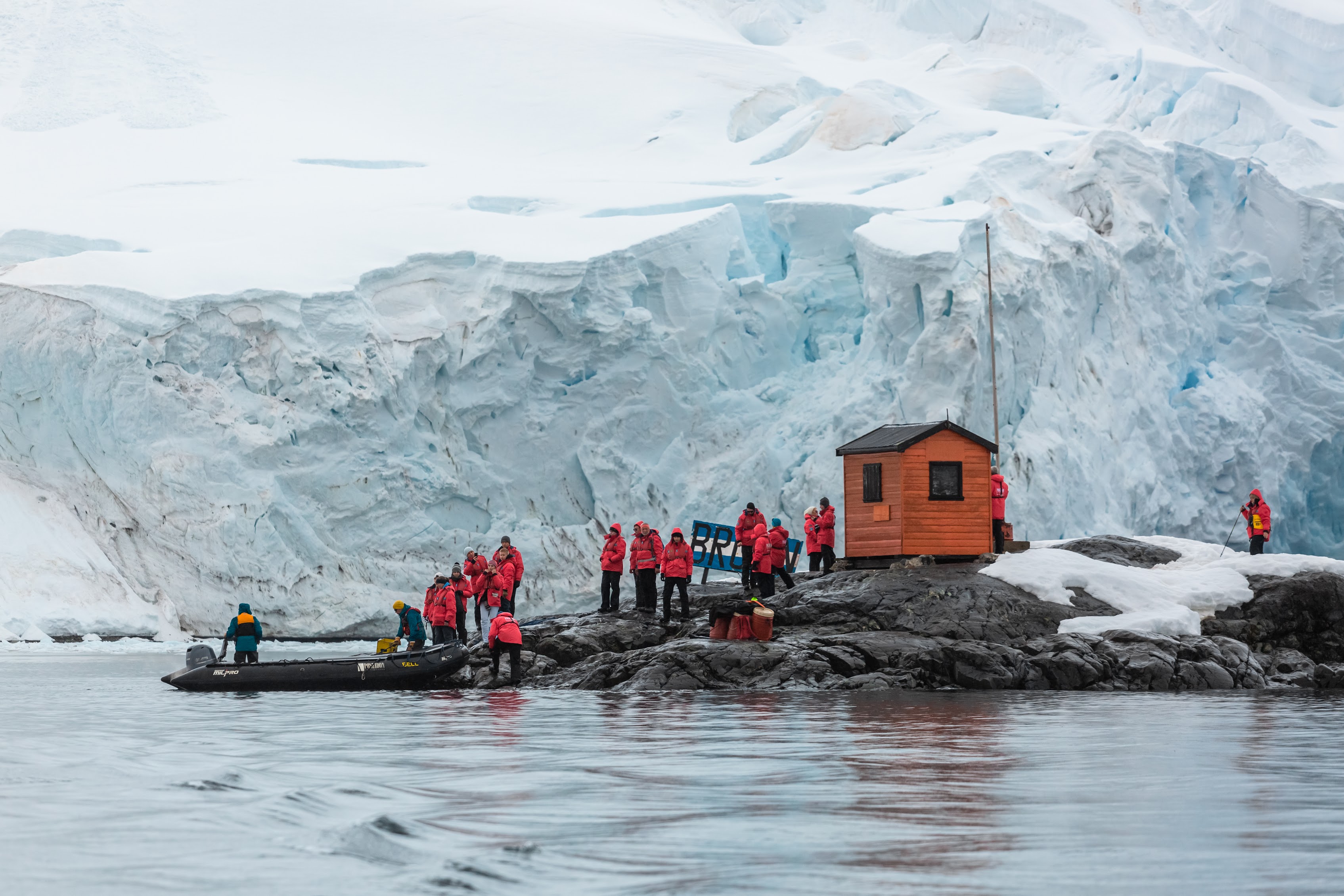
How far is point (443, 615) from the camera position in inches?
738

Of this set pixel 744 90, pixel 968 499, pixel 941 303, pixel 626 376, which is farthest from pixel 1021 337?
pixel 744 90

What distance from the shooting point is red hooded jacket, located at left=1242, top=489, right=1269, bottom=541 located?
20.4 metres

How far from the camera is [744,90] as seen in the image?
4750cm

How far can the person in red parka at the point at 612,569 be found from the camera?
18766 mm

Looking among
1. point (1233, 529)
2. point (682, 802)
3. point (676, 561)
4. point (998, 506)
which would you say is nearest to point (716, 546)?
point (676, 561)

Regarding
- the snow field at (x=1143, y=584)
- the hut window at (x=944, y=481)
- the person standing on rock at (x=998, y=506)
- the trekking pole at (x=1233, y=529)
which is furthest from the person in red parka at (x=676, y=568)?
the trekking pole at (x=1233, y=529)

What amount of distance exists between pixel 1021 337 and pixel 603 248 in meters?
9.20

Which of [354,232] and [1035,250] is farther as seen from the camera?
[354,232]

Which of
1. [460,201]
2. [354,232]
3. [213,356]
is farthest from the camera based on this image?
[460,201]

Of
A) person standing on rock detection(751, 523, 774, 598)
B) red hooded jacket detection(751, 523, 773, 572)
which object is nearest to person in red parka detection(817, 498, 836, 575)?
person standing on rock detection(751, 523, 774, 598)

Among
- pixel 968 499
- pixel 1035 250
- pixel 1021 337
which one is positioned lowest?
pixel 968 499

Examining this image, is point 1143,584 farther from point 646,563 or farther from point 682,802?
point 682,802

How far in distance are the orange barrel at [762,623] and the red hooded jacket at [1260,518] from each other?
8366 millimetres

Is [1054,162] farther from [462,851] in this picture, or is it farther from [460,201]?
[462,851]
